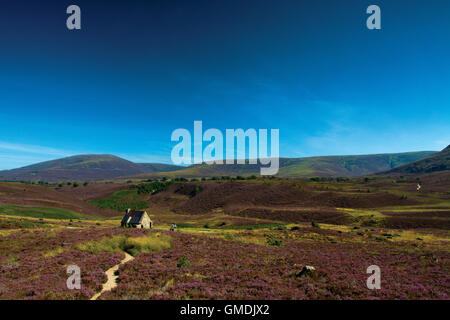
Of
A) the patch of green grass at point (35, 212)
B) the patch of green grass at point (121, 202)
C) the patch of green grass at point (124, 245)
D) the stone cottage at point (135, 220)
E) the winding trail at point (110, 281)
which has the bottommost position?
the patch of green grass at point (121, 202)

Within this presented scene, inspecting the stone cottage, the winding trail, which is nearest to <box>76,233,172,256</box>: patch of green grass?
the winding trail

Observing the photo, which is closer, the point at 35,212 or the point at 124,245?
the point at 124,245

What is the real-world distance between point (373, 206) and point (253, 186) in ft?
171

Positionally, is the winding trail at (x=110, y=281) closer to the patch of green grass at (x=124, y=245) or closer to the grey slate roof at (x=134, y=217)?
A: the patch of green grass at (x=124, y=245)

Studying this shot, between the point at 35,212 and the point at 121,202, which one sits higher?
the point at 35,212

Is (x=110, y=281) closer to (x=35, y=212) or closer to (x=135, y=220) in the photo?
(x=135, y=220)

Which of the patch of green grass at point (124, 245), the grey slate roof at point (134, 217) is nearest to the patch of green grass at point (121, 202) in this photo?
the grey slate roof at point (134, 217)

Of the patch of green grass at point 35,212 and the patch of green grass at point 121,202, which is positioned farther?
the patch of green grass at point 121,202

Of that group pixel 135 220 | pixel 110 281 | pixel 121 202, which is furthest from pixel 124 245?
pixel 121 202

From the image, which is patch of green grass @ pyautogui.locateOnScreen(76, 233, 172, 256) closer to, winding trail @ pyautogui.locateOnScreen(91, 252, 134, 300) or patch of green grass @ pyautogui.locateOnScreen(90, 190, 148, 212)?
winding trail @ pyautogui.locateOnScreen(91, 252, 134, 300)

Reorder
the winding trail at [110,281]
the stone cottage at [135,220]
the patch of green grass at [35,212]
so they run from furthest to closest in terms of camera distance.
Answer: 1. the patch of green grass at [35,212]
2. the stone cottage at [135,220]
3. the winding trail at [110,281]

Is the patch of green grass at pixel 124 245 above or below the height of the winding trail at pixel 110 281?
below
